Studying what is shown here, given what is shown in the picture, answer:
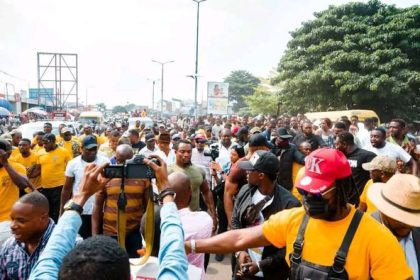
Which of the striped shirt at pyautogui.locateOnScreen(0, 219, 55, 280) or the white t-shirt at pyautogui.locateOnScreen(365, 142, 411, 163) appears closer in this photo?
the striped shirt at pyautogui.locateOnScreen(0, 219, 55, 280)

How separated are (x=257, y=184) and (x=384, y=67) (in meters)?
20.2

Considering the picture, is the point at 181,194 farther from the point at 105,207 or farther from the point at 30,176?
the point at 30,176

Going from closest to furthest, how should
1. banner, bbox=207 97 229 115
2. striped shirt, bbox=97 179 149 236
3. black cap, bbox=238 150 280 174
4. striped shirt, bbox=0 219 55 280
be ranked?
1. striped shirt, bbox=0 219 55 280
2. black cap, bbox=238 150 280 174
3. striped shirt, bbox=97 179 149 236
4. banner, bbox=207 97 229 115

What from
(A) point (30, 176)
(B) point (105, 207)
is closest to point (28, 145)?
(A) point (30, 176)

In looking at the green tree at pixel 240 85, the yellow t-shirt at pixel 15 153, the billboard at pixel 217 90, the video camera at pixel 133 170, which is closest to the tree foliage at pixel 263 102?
the billboard at pixel 217 90

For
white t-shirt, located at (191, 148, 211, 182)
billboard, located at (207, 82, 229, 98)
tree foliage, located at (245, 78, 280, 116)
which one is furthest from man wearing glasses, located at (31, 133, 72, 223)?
tree foliage, located at (245, 78, 280, 116)

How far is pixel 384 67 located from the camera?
2089 cm

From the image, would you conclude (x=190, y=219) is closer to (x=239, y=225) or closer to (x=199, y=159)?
(x=239, y=225)

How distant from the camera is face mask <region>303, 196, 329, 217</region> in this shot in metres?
2.01

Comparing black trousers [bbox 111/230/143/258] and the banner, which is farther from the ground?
the banner

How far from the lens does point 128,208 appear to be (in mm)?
3965

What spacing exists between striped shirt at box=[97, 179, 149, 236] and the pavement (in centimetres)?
182

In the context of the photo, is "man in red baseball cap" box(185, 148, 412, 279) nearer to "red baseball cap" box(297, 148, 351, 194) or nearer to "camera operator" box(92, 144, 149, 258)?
"red baseball cap" box(297, 148, 351, 194)

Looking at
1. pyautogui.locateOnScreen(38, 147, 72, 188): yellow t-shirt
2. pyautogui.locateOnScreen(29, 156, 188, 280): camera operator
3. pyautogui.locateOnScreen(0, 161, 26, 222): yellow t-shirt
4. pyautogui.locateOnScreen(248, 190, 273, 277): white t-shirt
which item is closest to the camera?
pyautogui.locateOnScreen(29, 156, 188, 280): camera operator
